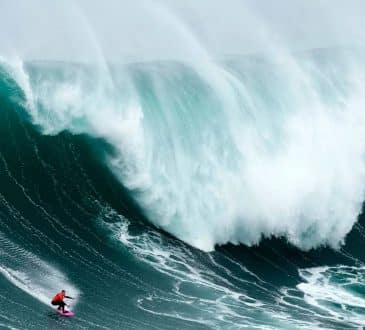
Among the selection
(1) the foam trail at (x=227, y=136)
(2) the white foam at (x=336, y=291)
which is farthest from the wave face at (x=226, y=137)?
(2) the white foam at (x=336, y=291)

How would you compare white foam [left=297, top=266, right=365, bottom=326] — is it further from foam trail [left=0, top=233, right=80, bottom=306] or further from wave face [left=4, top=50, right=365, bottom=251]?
foam trail [left=0, top=233, right=80, bottom=306]

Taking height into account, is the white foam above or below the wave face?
below

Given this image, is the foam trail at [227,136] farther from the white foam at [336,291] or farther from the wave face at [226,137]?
the white foam at [336,291]

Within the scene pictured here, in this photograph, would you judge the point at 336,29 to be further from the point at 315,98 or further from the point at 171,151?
the point at 171,151

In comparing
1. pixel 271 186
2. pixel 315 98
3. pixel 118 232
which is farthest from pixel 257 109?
pixel 118 232

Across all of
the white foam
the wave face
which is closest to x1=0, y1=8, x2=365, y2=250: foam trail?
the wave face

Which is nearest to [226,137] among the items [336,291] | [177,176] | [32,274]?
[177,176]

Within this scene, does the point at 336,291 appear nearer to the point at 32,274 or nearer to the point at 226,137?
the point at 226,137
